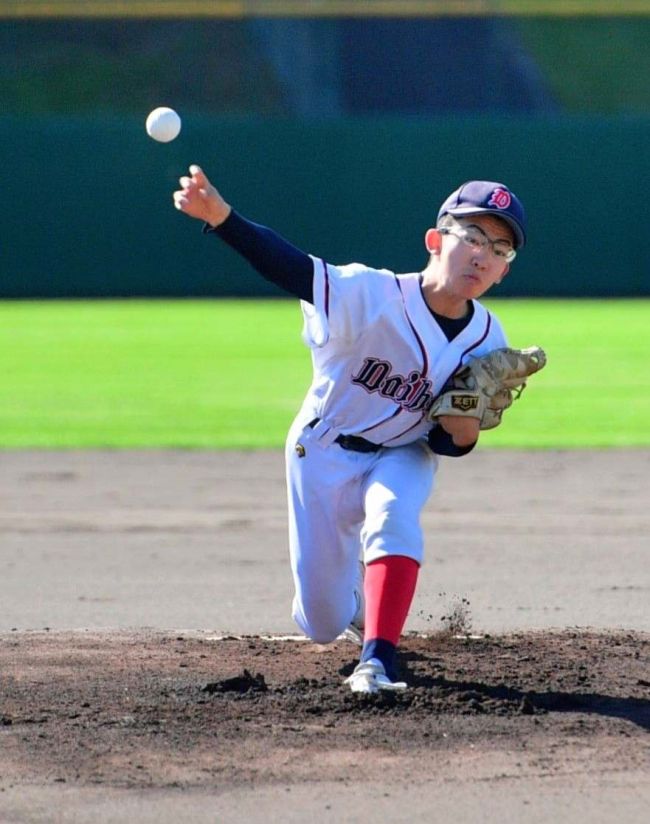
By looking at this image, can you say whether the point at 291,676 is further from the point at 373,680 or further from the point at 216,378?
the point at 216,378

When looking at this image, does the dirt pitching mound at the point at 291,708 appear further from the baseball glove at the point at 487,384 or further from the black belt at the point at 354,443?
the baseball glove at the point at 487,384

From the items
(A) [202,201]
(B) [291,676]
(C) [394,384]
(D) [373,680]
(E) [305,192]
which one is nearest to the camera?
(A) [202,201]

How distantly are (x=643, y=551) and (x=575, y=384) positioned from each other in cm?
651

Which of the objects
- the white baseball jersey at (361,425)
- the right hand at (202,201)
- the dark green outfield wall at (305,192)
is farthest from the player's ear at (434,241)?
the dark green outfield wall at (305,192)

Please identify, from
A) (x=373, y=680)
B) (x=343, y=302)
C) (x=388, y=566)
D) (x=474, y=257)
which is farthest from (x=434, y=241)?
(x=373, y=680)

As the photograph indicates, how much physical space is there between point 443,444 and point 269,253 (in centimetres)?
76

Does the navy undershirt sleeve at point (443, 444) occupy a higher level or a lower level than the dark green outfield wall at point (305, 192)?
lower

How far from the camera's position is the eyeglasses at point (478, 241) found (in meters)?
4.16

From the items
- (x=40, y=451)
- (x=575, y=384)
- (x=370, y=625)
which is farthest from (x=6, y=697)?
(x=575, y=384)

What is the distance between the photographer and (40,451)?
955 cm

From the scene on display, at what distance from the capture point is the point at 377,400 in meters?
4.28

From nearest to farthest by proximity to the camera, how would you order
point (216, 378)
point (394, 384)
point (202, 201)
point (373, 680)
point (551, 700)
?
1. point (202, 201)
2. point (373, 680)
3. point (551, 700)
4. point (394, 384)
5. point (216, 378)

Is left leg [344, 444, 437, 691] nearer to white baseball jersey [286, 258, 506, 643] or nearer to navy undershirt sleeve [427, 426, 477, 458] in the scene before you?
white baseball jersey [286, 258, 506, 643]

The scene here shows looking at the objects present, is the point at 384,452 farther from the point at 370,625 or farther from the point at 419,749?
the point at 419,749
